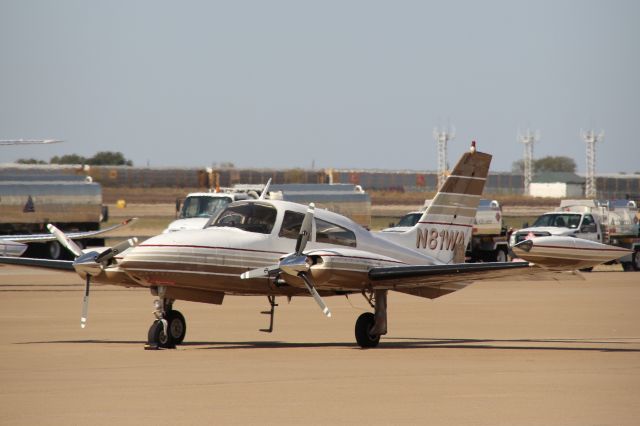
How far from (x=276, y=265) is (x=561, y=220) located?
97.6 feet

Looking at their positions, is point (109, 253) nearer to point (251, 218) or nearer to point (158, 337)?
point (158, 337)

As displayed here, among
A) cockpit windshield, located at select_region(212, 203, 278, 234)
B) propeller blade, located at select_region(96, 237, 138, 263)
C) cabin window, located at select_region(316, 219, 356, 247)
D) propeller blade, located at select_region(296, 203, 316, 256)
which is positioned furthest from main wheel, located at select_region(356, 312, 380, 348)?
propeller blade, located at select_region(96, 237, 138, 263)

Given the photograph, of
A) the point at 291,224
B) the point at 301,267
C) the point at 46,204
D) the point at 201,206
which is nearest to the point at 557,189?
the point at 46,204

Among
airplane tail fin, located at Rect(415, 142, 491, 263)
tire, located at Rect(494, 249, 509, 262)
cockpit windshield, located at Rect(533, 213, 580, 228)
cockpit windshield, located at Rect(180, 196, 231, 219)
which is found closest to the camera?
airplane tail fin, located at Rect(415, 142, 491, 263)

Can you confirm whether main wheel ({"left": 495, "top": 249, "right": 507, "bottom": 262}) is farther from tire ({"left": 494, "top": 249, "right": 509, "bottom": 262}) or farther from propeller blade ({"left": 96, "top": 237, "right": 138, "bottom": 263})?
propeller blade ({"left": 96, "top": 237, "right": 138, "bottom": 263})

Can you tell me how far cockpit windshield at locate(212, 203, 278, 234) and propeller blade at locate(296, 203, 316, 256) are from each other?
68 centimetres

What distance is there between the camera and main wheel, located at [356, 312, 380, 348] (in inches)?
801

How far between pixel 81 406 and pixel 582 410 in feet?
18.3

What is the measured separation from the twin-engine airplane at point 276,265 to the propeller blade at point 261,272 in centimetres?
2

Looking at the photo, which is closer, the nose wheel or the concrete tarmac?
the concrete tarmac

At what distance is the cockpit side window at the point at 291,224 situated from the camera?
20359mm

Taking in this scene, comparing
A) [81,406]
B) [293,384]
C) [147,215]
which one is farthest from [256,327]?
[147,215]

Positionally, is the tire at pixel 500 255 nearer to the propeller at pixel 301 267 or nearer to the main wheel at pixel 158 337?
the propeller at pixel 301 267

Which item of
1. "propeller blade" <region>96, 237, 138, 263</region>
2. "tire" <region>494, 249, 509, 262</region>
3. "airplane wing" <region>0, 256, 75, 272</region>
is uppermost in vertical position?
"propeller blade" <region>96, 237, 138, 263</region>
